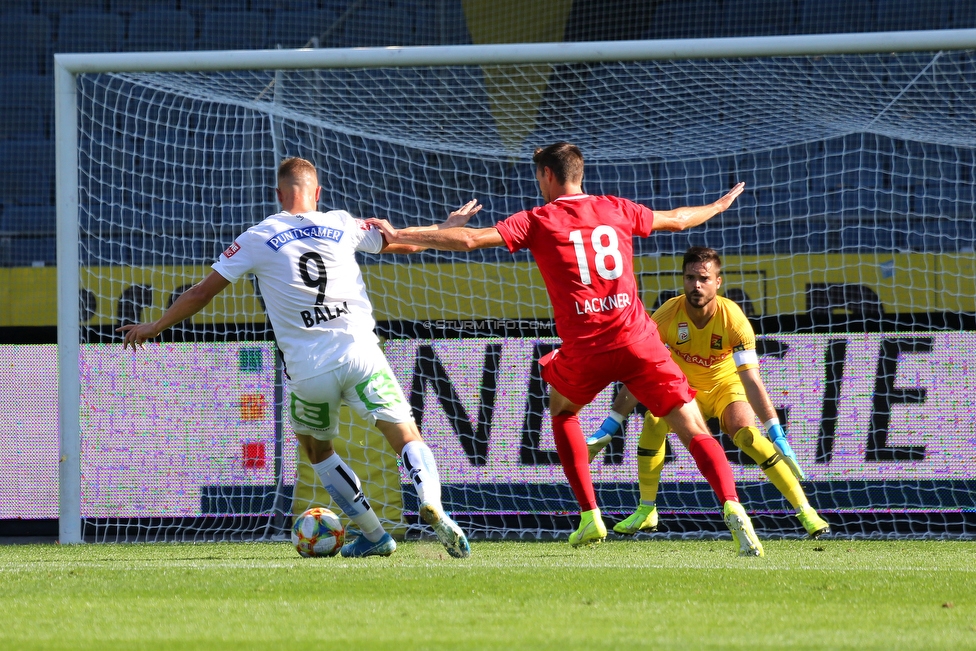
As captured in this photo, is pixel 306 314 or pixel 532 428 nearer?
pixel 306 314

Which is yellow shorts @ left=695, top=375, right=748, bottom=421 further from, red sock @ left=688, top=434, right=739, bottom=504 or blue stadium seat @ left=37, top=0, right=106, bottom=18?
blue stadium seat @ left=37, top=0, right=106, bottom=18

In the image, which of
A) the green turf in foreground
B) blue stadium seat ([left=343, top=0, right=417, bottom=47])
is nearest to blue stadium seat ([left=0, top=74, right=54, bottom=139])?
blue stadium seat ([left=343, top=0, right=417, bottom=47])

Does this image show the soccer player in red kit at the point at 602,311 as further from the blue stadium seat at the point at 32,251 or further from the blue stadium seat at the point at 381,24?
the blue stadium seat at the point at 381,24

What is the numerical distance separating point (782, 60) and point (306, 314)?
18.9ft

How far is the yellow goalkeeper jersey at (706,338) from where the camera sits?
22.0 feet

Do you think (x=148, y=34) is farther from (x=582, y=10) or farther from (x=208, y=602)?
(x=208, y=602)

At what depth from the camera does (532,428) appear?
7766 millimetres

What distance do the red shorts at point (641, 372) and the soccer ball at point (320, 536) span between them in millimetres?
1334

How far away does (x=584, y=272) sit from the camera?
5.23 metres

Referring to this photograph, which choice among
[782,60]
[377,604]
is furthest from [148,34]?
[377,604]

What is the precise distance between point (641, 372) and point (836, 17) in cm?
1030

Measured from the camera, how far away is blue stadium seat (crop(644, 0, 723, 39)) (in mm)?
14289

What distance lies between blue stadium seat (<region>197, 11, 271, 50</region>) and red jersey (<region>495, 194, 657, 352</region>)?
10.2 meters

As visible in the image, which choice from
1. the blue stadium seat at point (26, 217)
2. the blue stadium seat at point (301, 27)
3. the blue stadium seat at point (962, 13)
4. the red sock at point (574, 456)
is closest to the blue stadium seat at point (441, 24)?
the blue stadium seat at point (301, 27)
